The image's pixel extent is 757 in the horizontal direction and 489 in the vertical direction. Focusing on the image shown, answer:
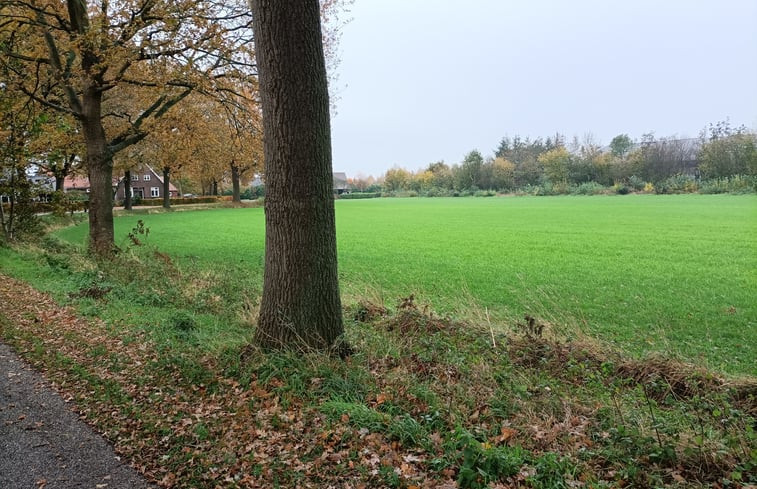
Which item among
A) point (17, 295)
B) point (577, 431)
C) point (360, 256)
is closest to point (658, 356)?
point (577, 431)

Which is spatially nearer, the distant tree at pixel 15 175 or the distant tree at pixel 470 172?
the distant tree at pixel 15 175

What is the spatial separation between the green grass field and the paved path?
5279 mm

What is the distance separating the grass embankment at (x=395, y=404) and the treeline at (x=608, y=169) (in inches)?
2695

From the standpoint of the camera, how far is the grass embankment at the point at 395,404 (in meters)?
3.06

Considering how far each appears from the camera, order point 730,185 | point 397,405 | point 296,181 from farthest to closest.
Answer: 1. point 730,185
2. point 296,181
3. point 397,405

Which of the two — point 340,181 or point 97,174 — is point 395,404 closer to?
point 97,174

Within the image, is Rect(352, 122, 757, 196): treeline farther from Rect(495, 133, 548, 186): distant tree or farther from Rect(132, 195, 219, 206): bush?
Rect(132, 195, 219, 206): bush

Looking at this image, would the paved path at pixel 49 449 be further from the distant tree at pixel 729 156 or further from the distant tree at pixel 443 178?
the distant tree at pixel 443 178

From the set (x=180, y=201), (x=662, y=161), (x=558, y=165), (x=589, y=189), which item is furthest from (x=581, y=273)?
(x=558, y=165)

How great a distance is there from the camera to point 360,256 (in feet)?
59.7

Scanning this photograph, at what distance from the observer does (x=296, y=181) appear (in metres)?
4.79

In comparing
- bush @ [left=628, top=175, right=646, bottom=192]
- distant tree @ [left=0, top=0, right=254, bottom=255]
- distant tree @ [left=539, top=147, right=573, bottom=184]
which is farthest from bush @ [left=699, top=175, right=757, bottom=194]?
distant tree @ [left=0, top=0, right=254, bottom=255]

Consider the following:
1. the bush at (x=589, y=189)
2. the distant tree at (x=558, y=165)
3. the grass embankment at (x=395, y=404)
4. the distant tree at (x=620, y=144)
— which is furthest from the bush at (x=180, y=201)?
the distant tree at (x=620, y=144)

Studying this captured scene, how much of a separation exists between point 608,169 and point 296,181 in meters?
89.8
